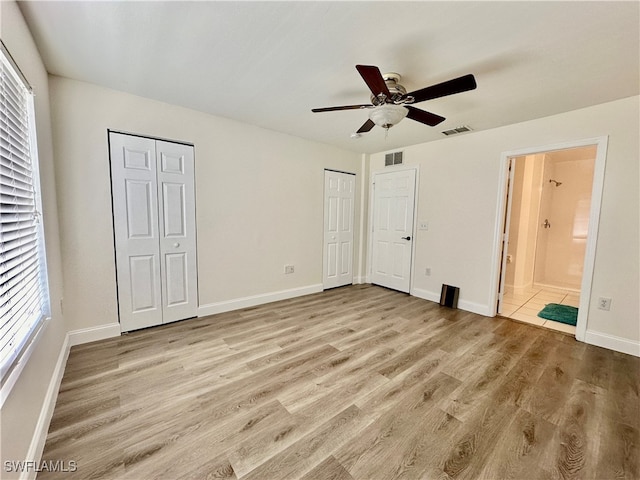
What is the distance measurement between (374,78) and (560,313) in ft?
13.9

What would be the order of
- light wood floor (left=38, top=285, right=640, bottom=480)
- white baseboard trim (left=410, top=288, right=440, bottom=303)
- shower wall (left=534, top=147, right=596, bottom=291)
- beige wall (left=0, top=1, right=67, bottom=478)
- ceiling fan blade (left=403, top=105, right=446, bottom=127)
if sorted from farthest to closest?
1. shower wall (left=534, top=147, right=596, bottom=291)
2. white baseboard trim (left=410, top=288, right=440, bottom=303)
3. ceiling fan blade (left=403, top=105, right=446, bottom=127)
4. light wood floor (left=38, top=285, right=640, bottom=480)
5. beige wall (left=0, top=1, right=67, bottom=478)

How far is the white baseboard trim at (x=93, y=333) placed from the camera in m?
2.61

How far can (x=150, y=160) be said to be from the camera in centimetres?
290

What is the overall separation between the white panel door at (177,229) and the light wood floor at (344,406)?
33cm

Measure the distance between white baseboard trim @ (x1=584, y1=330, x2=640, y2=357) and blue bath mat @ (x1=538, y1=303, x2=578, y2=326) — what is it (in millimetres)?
605

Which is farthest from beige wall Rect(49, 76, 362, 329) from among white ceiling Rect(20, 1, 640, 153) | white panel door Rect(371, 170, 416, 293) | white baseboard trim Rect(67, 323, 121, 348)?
white panel door Rect(371, 170, 416, 293)

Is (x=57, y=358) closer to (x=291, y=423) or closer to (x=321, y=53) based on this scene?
(x=291, y=423)

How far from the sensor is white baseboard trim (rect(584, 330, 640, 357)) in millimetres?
2641

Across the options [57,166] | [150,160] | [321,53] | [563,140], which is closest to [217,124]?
[150,160]

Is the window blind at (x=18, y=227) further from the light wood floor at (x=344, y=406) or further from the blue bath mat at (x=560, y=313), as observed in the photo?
the blue bath mat at (x=560, y=313)

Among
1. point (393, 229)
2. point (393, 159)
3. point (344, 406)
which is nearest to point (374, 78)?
point (344, 406)

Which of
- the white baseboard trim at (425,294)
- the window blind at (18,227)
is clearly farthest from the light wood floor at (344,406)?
the white baseboard trim at (425,294)

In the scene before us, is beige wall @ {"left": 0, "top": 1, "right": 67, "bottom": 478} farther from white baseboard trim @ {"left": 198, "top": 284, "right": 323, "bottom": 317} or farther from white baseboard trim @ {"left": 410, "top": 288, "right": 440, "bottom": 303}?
white baseboard trim @ {"left": 410, "top": 288, "right": 440, "bottom": 303}

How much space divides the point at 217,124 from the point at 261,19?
1.89 m
